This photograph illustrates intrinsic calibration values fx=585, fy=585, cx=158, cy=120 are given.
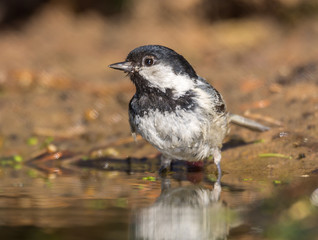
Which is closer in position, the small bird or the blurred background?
the blurred background

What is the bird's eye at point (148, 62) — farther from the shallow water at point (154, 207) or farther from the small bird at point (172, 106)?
the shallow water at point (154, 207)

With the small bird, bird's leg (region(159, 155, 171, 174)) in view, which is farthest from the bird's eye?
bird's leg (region(159, 155, 171, 174))

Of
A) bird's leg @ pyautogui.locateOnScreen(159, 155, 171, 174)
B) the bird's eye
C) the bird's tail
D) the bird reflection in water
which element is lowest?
the bird reflection in water

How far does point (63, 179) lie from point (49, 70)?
16.9 feet

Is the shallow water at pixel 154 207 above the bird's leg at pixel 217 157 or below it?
below

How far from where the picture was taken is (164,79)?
5434 millimetres

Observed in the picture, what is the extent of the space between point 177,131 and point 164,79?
1.72 feet

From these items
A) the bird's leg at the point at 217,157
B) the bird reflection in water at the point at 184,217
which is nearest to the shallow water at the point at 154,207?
the bird reflection in water at the point at 184,217

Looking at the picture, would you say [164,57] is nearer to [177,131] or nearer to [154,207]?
[177,131]

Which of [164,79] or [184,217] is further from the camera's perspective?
[164,79]

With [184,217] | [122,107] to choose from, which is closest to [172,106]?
[184,217]

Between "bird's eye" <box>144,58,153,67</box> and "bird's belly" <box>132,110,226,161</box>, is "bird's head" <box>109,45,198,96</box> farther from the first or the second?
"bird's belly" <box>132,110,226,161</box>

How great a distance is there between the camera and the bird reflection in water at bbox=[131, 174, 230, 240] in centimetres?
344

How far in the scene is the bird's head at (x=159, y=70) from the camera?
17.8 ft
